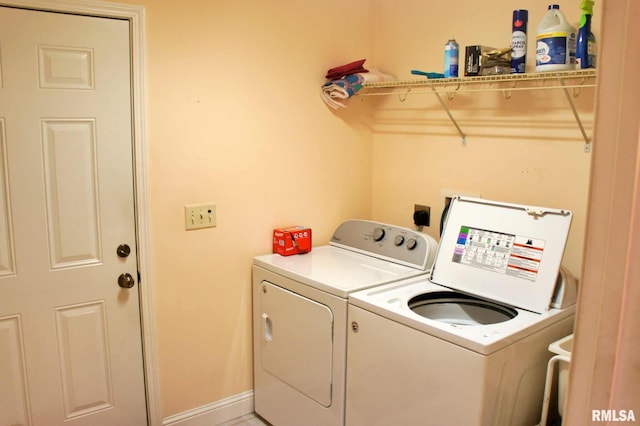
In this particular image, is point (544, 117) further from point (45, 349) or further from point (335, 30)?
point (45, 349)

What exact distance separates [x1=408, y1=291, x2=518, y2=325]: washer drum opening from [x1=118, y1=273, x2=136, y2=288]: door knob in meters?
1.26

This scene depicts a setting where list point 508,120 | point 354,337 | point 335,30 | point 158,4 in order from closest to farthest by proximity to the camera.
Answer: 1. point 354,337
2. point 158,4
3. point 508,120
4. point 335,30

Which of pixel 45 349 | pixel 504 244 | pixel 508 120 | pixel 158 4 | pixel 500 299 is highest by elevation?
pixel 158 4

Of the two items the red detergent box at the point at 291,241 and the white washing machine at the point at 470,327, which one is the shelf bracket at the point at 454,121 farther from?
the red detergent box at the point at 291,241

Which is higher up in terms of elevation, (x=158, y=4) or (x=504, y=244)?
(x=158, y=4)

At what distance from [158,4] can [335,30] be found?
99 centimetres

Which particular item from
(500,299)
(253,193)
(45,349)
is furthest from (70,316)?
(500,299)

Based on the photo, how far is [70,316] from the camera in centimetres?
220

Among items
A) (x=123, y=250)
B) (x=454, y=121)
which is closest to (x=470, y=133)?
(x=454, y=121)

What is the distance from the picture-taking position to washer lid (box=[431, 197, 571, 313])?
1.94 metres

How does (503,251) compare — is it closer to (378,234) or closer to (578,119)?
(578,119)

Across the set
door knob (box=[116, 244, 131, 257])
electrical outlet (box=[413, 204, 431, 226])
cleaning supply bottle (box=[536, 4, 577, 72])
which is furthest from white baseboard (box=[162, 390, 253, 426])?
cleaning supply bottle (box=[536, 4, 577, 72])

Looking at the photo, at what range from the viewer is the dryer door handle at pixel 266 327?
258 cm

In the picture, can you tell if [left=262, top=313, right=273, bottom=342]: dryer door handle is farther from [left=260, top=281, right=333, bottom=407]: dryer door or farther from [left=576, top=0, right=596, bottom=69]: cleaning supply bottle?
[left=576, top=0, right=596, bottom=69]: cleaning supply bottle
